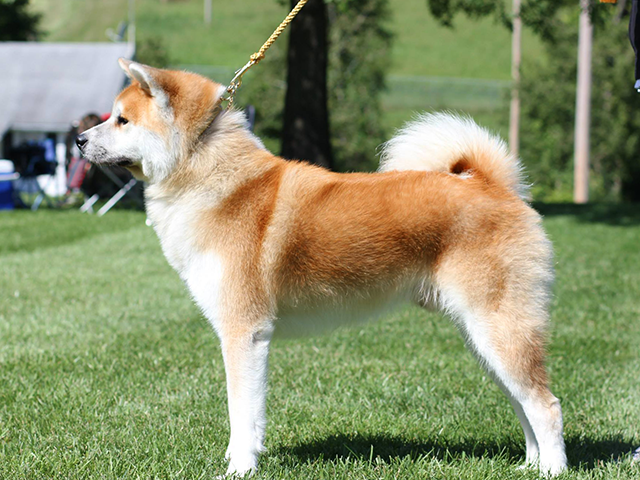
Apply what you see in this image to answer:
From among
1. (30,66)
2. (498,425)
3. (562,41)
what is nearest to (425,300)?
(498,425)

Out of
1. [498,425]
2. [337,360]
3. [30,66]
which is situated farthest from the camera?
[30,66]

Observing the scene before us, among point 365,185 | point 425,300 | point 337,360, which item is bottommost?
→ point 337,360

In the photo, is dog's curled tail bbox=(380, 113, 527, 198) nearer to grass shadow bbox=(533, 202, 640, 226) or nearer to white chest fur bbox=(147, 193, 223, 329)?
white chest fur bbox=(147, 193, 223, 329)

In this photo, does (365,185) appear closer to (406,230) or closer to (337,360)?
(406,230)

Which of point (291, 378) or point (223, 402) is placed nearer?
point (223, 402)

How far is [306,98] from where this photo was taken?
13.3 m

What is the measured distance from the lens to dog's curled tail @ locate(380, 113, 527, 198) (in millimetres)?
3354

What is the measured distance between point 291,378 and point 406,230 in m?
1.99

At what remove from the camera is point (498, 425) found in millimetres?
3924

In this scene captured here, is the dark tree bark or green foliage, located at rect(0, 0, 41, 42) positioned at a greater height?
green foliage, located at rect(0, 0, 41, 42)

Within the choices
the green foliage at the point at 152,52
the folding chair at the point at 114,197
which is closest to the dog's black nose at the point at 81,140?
the folding chair at the point at 114,197

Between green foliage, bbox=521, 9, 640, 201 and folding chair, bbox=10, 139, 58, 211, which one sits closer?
folding chair, bbox=10, 139, 58, 211

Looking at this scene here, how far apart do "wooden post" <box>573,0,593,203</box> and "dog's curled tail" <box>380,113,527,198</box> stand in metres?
15.1

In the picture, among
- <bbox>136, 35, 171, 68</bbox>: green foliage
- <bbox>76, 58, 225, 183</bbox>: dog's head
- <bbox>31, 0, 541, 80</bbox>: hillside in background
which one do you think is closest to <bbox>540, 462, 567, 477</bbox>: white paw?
<bbox>76, 58, 225, 183</bbox>: dog's head
